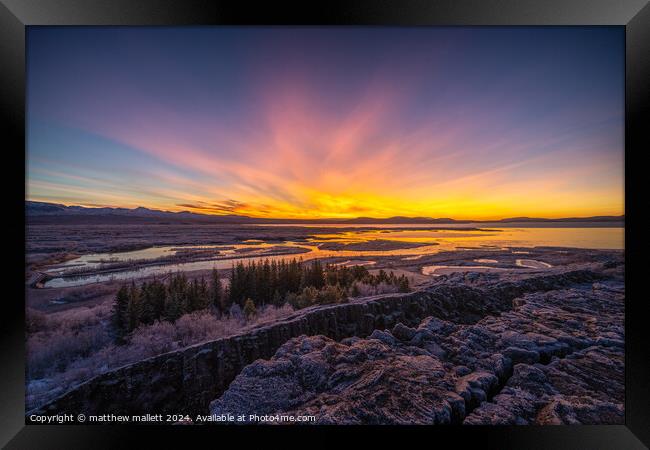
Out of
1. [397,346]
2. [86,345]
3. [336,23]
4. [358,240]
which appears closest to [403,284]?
[397,346]

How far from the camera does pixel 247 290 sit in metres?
2.15

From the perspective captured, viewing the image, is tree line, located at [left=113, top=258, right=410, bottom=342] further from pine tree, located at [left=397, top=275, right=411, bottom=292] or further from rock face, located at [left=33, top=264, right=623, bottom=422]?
rock face, located at [left=33, top=264, right=623, bottom=422]

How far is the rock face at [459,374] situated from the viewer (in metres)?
1.75

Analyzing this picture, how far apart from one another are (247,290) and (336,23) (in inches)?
118

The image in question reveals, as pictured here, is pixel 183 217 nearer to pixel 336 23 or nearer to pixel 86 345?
pixel 86 345

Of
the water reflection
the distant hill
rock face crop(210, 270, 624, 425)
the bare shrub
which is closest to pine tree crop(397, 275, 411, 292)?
the water reflection

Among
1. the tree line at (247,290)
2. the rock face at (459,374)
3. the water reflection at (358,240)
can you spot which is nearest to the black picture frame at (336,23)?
the rock face at (459,374)

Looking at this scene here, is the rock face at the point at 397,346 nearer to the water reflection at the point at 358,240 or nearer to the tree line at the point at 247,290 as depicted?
the tree line at the point at 247,290

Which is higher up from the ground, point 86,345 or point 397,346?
point 86,345

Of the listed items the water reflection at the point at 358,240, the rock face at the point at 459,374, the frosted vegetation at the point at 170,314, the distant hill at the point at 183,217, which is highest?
the distant hill at the point at 183,217

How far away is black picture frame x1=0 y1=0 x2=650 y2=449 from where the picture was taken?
69.4 inches

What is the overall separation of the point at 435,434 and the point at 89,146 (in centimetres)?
475

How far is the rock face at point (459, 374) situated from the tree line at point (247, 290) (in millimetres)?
495

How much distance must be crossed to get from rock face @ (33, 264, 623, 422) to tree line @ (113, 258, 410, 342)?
0.19 metres
